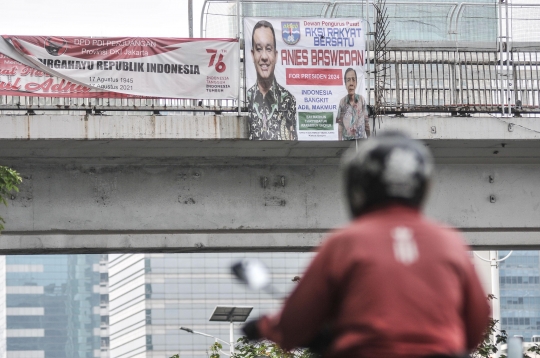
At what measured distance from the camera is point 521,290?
17700 centimetres

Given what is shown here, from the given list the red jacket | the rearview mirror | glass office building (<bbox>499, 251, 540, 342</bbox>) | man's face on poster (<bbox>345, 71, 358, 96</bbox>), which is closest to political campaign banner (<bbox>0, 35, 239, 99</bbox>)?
man's face on poster (<bbox>345, 71, 358, 96</bbox>)

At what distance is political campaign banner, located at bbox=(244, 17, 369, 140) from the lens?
16422 millimetres

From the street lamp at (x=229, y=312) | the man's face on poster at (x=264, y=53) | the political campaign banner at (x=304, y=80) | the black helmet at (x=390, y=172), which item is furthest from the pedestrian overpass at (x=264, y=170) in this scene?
the black helmet at (x=390, y=172)

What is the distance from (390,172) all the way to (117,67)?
13.0m

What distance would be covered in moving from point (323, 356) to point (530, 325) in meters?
178

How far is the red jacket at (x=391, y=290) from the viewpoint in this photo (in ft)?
12.1

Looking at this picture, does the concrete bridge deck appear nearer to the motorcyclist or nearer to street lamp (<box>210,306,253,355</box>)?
street lamp (<box>210,306,253,355</box>)

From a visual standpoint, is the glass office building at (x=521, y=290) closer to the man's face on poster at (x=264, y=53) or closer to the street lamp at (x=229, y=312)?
the street lamp at (x=229, y=312)

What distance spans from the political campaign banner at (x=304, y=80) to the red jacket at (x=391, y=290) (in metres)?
12.5

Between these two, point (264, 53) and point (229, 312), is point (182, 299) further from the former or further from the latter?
point (264, 53)

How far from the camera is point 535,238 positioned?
59.7ft

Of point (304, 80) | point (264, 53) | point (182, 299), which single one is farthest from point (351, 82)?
point (182, 299)

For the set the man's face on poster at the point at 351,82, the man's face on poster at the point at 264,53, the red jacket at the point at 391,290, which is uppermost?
the man's face on poster at the point at 264,53

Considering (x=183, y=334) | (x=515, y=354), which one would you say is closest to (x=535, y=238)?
(x=515, y=354)
